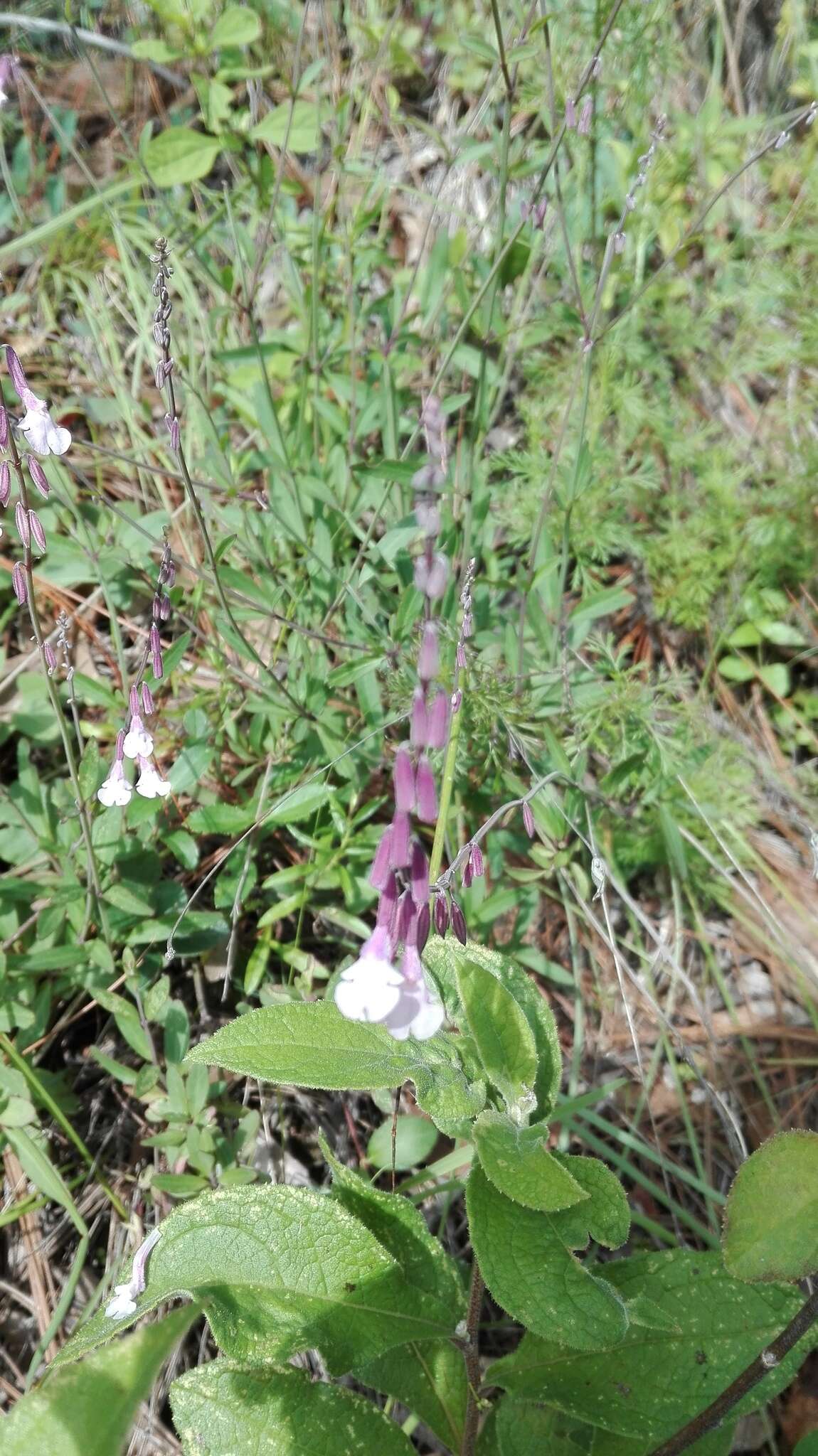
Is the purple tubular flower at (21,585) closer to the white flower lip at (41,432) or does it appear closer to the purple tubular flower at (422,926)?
the white flower lip at (41,432)

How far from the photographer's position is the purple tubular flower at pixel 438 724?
1001mm

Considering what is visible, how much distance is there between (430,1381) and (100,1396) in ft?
3.09

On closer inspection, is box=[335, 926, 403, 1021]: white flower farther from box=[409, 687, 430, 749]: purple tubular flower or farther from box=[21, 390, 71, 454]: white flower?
box=[21, 390, 71, 454]: white flower

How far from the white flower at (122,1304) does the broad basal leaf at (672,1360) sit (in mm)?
552

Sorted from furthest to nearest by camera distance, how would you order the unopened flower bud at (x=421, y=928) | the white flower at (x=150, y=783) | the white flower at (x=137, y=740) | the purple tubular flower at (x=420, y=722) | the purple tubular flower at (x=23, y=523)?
1. the white flower at (x=150, y=783)
2. the white flower at (x=137, y=740)
3. the purple tubular flower at (x=23, y=523)
4. the unopened flower bud at (x=421, y=928)
5. the purple tubular flower at (x=420, y=722)

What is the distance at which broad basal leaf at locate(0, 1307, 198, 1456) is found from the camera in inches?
35.6

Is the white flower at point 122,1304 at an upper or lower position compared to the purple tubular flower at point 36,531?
lower

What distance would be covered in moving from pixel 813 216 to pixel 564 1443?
10.9 feet

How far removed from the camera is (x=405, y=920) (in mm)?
1104

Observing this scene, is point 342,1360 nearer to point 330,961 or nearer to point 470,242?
point 330,961

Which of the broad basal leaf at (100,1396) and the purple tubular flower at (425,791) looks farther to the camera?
the purple tubular flower at (425,791)

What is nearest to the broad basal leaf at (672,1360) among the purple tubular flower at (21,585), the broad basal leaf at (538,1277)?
the broad basal leaf at (538,1277)

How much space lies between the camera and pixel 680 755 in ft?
7.83

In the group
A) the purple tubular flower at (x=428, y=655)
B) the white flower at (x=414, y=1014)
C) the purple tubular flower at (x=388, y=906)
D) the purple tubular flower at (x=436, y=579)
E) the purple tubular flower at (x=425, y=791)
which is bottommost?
the white flower at (x=414, y=1014)
